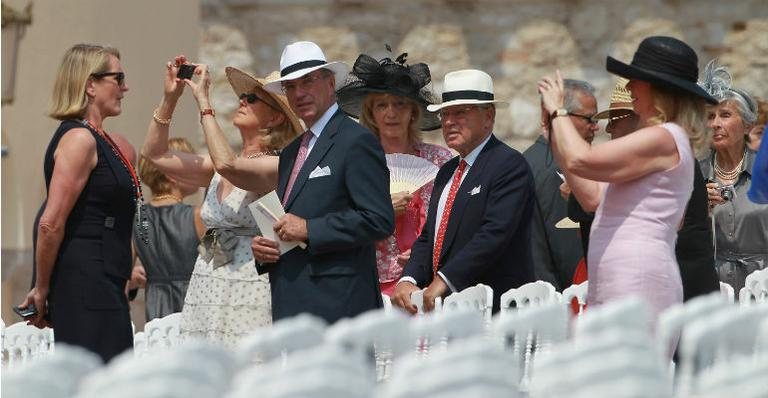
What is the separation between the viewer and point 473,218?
6.26 meters

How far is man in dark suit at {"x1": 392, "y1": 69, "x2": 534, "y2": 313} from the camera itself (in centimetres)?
614

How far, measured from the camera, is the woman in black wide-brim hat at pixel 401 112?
23.5 feet

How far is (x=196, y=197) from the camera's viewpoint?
11.0 metres

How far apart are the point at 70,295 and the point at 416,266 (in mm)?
1461

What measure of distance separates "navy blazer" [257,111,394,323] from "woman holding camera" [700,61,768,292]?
8.39ft

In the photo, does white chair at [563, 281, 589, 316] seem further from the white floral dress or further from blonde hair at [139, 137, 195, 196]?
blonde hair at [139, 137, 195, 196]

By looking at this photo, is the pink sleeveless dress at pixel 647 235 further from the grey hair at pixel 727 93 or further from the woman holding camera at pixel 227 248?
the grey hair at pixel 727 93

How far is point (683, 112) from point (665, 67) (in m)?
0.14

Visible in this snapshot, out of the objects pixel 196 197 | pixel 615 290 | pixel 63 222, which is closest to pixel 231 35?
pixel 196 197

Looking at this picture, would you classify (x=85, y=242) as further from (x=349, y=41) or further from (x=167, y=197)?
(x=349, y=41)

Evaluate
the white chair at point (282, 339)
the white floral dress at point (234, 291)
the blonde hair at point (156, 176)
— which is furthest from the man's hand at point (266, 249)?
the blonde hair at point (156, 176)

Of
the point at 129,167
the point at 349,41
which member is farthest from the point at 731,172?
the point at 349,41

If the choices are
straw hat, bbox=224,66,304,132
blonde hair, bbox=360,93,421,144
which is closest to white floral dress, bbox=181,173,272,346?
straw hat, bbox=224,66,304,132

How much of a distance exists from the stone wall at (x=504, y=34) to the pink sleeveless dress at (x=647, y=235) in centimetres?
566
